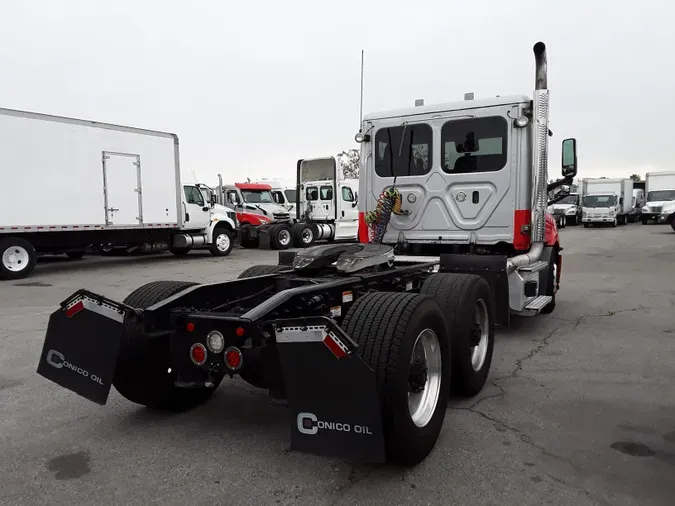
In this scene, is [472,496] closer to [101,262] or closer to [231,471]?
[231,471]

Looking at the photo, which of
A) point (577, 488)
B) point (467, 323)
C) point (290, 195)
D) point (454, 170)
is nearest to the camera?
point (577, 488)

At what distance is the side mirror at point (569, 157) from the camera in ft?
20.7

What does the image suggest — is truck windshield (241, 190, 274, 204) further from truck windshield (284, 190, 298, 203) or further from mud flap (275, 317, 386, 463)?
mud flap (275, 317, 386, 463)

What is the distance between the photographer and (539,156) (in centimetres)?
620

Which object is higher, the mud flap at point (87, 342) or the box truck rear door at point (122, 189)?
the box truck rear door at point (122, 189)

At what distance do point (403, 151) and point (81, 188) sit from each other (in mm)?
9933

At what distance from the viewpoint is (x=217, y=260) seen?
667 inches

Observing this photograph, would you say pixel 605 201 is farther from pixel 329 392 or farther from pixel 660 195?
pixel 329 392

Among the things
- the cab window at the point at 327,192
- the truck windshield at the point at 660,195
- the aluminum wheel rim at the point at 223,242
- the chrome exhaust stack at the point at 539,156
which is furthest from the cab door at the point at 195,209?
the truck windshield at the point at 660,195

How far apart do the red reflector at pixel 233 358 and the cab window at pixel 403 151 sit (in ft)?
13.8

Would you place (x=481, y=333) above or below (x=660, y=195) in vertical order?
below

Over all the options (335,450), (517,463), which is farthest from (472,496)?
(335,450)

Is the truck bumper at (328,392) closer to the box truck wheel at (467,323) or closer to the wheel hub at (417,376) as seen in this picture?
the wheel hub at (417,376)

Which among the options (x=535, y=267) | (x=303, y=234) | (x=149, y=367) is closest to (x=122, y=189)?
(x=303, y=234)
